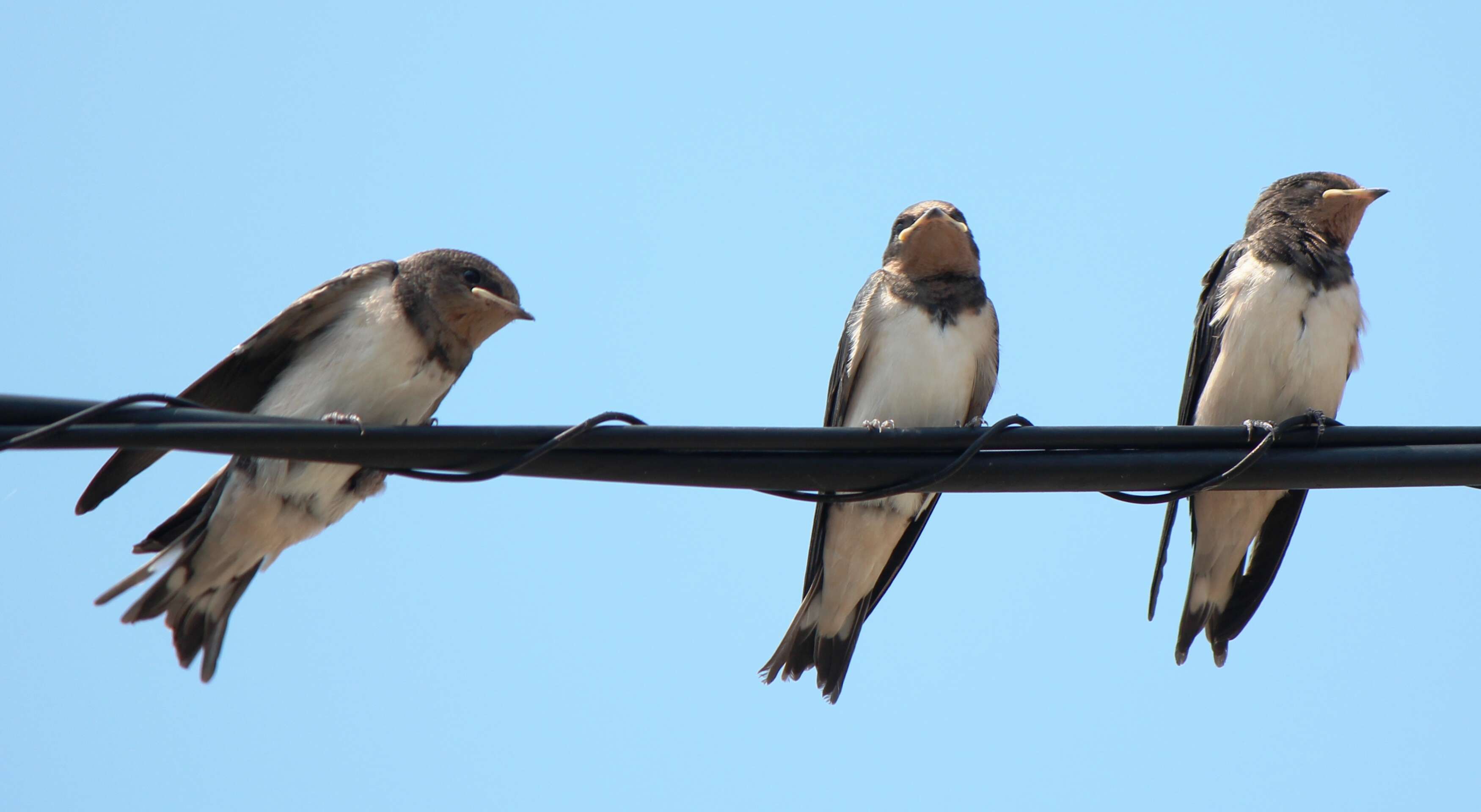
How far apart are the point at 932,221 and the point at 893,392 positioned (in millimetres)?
902

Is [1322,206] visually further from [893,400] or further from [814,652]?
[814,652]

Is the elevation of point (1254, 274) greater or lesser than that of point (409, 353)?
greater

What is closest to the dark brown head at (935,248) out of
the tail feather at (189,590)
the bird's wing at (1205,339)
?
the bird's wing at (1205,339)

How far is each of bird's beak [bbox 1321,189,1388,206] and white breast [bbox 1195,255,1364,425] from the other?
0.57 meters

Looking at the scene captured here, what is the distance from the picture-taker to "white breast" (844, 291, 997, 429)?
6.87m

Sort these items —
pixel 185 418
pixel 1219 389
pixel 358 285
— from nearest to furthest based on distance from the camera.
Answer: pixel 185 418 < pixel 358 285 < pixel 1219 389

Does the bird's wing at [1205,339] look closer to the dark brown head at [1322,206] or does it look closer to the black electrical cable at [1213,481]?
the dark brown head at [1322,206]

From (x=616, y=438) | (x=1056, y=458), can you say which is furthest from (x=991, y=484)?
(x=616, y=438)

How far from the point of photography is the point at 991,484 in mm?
4582

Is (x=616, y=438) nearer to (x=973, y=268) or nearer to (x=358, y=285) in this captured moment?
(x=358, y=285)

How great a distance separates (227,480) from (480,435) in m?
2.47

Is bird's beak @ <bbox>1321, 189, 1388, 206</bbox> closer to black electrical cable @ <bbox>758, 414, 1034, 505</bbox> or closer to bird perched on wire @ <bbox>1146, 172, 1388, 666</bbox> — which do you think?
bird perched on wire @ <bbox>1146, 172, 1388, 666</bbox>

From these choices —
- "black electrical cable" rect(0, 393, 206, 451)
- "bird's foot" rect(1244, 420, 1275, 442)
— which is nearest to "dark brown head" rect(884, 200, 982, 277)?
"bird's foot" rect(1244, 420, 1275, 442)

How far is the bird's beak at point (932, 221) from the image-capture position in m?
7.11
